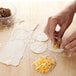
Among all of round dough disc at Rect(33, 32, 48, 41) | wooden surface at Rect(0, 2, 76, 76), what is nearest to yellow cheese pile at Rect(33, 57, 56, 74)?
wooden surface at Rect(0, 2, 76, 76)

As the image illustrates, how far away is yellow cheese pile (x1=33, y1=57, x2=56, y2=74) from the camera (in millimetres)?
941

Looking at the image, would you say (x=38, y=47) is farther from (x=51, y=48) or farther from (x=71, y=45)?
(x=71, y=45)

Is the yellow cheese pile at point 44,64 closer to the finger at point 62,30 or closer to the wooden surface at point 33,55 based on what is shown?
the wooden surface at point 33,55

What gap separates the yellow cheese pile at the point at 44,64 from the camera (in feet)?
3.09

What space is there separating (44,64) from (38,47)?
0.13 metres

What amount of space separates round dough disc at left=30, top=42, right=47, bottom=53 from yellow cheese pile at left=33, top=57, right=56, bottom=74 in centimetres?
6

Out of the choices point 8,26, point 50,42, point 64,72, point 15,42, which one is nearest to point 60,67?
point 64,72

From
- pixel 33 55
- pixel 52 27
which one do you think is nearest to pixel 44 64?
pixel 33 55

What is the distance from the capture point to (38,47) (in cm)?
106

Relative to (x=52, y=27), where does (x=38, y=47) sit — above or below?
below

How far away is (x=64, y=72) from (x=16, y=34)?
352 mm

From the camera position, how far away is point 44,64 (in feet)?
3.14

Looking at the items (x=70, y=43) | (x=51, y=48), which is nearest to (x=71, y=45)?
(x=70, y=43)

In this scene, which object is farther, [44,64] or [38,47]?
[38,47]
